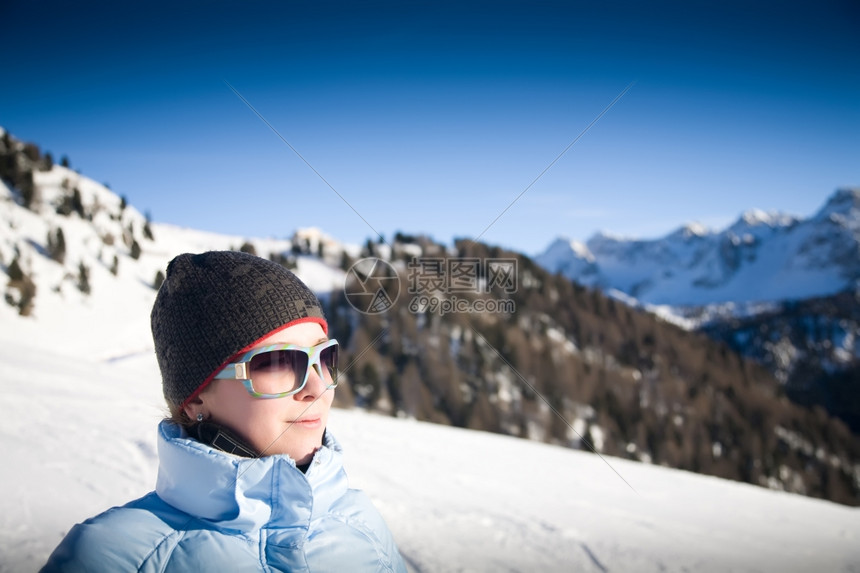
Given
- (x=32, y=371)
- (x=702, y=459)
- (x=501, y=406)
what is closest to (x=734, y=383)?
(x=702, y=459)

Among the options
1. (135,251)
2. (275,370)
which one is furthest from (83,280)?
(275,370)

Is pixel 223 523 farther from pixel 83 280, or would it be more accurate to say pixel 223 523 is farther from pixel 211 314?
pixel 83 280

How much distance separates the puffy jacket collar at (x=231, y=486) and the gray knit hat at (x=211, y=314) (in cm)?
20

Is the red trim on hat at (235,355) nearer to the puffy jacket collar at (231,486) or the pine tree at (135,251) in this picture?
the puffy jacket collar at (231,486)

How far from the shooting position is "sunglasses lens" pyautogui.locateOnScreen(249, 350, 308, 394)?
60.7 inches

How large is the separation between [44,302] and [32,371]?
16.1 metres

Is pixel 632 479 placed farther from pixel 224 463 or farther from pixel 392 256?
pixel 392 256

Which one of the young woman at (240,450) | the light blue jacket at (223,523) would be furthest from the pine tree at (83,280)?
the light blue jacket at (223,523)

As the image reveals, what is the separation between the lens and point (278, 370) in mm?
1587

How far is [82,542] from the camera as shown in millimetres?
1144

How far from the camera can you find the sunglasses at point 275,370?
1.54 metres

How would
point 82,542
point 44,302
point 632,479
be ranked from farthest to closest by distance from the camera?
point 44,302 → point 632,479 → point 82,542

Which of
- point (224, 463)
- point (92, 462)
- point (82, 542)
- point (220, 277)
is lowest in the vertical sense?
point (92, 462)

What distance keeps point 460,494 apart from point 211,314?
426 centimetres
